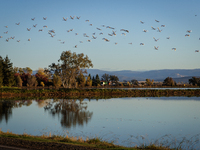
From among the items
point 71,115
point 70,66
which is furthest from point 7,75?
point 71,115

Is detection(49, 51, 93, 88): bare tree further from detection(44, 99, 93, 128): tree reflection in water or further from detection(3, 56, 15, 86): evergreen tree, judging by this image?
detection(44, 99, 93, 128): tree reflection in water

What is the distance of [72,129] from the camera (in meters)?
16.9

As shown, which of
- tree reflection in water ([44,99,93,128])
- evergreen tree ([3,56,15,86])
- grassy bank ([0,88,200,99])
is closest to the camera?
tree reflection in water ([44,99,93,128])

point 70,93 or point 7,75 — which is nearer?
point 70,93

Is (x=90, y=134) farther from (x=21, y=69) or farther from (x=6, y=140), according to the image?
(x=21, y=69)

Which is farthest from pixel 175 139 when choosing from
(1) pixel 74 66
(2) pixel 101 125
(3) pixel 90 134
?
(1) pixel 74 66

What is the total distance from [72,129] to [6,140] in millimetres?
6748

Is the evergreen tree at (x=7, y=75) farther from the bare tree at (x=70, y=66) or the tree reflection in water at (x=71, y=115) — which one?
the tree reflection in water at (x=71, y=115)

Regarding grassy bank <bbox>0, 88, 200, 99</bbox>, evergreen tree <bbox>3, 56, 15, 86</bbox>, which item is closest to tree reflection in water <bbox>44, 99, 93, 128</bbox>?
grassy bank <bbox>0, 88, 200, 99</bbox>

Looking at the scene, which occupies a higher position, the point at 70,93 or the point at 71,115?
the point at 70,93

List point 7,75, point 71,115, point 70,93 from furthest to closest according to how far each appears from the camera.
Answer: point 7,75 < point 70,93 < point 71,115

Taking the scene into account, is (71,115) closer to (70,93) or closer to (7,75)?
(70,93)

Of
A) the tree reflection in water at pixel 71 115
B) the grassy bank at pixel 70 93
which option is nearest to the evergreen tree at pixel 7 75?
the grassy bank at pixel 70 93

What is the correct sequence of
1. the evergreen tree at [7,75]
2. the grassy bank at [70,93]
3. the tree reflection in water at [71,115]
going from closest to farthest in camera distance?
the tree reflection in water at [71,115]
the grassy bank at [70,93]
the evergreen tree at [7,75]
